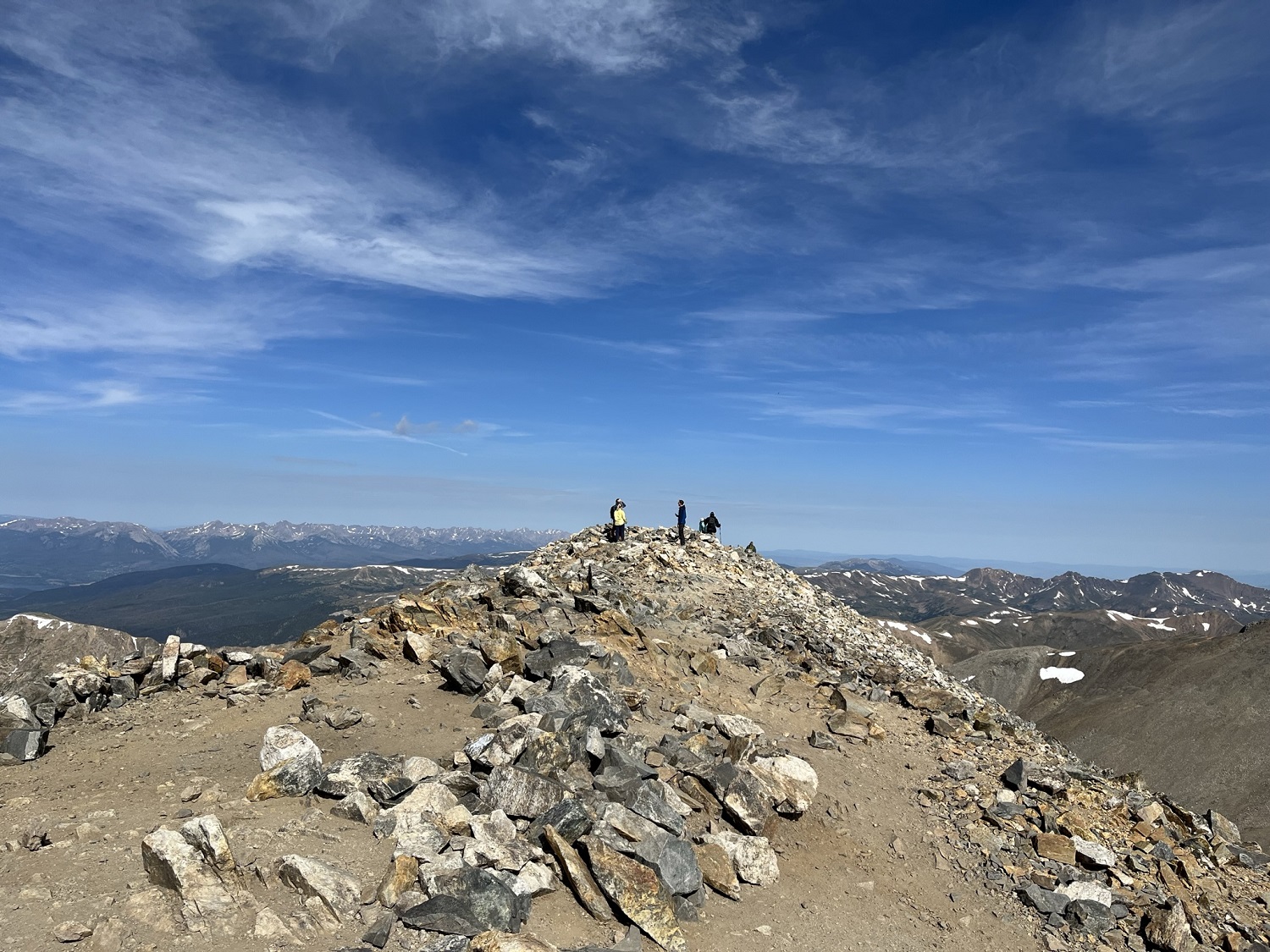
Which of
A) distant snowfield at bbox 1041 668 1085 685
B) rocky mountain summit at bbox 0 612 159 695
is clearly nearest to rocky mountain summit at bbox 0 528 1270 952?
distant snowfield at bbox 1041 668 1085 685

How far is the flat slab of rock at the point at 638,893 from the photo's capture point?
34.2ft

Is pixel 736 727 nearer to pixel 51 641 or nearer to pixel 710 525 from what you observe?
pixel 710 525

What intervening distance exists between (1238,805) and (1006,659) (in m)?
54.4

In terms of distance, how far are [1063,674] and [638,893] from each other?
107 meters

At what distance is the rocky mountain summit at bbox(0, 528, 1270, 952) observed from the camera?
9438 mm

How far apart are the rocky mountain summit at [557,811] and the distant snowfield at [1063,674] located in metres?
83.7

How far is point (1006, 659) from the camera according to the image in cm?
10662

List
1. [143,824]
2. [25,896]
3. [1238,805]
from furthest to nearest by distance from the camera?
[1238,805]
[143,824]
[25,896]

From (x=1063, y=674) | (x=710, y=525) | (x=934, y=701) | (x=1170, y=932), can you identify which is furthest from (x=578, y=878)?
(x=1063, y=674)

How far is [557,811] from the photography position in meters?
11.6

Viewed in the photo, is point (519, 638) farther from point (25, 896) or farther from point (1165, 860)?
point (1165, 860)

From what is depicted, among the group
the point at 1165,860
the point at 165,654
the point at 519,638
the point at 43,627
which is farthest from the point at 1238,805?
→ the point at 43,627

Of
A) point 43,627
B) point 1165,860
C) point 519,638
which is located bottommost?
point 43,627

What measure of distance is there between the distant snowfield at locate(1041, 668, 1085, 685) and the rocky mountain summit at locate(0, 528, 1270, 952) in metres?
83.7
